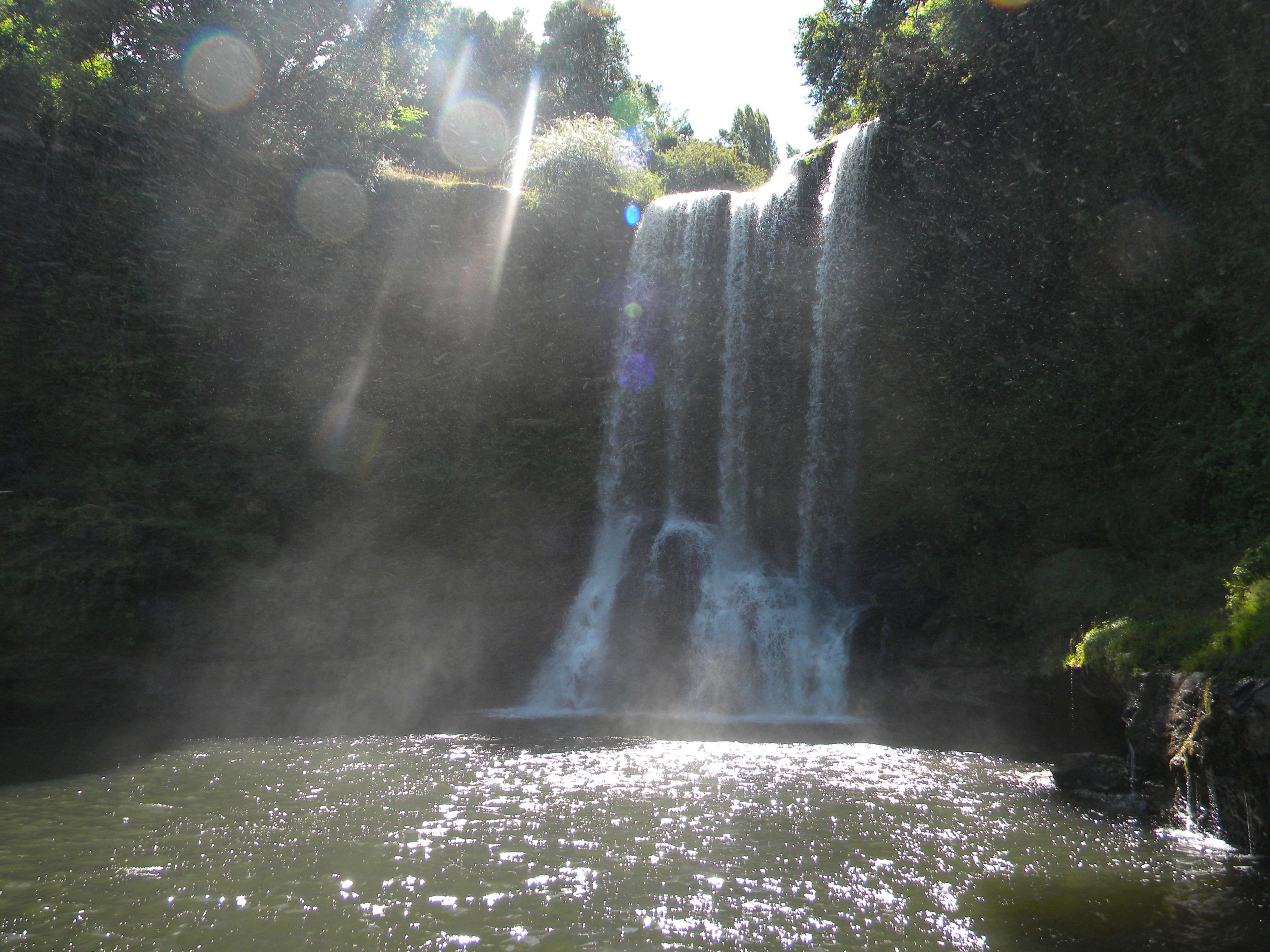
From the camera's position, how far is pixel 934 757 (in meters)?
11.1

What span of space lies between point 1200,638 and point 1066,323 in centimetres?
952

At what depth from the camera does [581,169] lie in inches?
964

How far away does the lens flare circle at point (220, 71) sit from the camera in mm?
23766

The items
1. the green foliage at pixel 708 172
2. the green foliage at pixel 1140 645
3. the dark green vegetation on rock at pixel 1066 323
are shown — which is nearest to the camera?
the green foliage at pixel 1140 645

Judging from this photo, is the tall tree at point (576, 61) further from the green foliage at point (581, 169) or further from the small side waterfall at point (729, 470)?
the small side waterfall at point (729, 470)

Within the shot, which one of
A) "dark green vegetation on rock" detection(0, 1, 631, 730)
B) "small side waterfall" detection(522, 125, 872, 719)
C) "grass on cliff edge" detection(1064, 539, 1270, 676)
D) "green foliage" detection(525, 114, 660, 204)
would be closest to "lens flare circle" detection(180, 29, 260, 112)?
"dark green vegetation on rock" detection(0, 1, 631, 730)

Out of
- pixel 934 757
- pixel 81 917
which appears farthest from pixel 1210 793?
pixel 81 917

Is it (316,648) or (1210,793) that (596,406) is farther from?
(1210,793)

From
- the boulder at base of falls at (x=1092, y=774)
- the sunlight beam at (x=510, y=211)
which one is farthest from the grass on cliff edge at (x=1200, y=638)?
the sunlight beam at (x=510, y=211)

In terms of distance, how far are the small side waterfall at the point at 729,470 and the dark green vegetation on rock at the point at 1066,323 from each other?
3.43ft

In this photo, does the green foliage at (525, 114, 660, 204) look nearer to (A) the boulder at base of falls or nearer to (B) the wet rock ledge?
(B) the wet rock ledge

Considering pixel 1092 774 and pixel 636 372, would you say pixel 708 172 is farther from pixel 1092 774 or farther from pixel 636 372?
pixel 1092 774

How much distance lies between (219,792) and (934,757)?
8799 millimetres

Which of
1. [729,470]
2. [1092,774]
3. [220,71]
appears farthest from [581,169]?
[1092,774]
